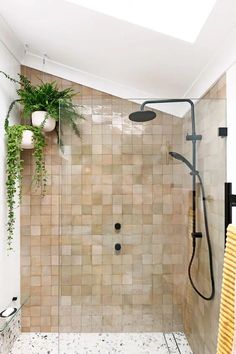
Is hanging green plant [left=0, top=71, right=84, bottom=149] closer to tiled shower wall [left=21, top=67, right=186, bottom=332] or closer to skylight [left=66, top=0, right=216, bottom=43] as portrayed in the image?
tiled shower wall [left=21, top=67, right=186, bottom=332]

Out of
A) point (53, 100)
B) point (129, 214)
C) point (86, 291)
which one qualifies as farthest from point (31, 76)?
point (86, 291)

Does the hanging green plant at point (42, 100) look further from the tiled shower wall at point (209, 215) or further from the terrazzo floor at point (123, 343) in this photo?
the terrazzo floor at point (123, 343)

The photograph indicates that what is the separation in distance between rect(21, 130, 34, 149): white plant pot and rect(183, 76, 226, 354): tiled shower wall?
1143mm

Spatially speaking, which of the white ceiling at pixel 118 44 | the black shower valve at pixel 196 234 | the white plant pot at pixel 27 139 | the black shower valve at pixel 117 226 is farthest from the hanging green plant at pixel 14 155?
the black shower valve at pixel 196 234

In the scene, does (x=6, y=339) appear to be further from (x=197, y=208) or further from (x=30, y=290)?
(x=197, y=208)

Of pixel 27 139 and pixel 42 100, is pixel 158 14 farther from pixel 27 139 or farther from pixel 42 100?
pixel 27 139

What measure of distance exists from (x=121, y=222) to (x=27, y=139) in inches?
37.6

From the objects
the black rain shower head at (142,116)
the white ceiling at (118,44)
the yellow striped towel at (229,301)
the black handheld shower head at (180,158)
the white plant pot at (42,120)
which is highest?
the white ceiling at (118,44)

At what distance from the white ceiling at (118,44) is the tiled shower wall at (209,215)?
0.25 metres

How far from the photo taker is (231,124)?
1.73 metres

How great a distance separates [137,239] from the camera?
216 centimetres

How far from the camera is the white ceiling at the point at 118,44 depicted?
1.66m

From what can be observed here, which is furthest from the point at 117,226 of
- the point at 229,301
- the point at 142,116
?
the point at 229,301

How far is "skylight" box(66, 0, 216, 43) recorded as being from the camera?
1.60 meters
